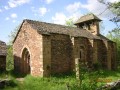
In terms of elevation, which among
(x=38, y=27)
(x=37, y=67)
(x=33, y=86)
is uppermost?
(x=38, y=27)

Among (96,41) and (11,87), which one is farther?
(96,41)

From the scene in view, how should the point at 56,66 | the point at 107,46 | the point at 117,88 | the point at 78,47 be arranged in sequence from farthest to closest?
the point at 107,46 < the point at 78,47 < the point at 56,66 < the point at 117,88

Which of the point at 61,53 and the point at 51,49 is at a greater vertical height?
the point at 51,49

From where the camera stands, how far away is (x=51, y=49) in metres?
24.7

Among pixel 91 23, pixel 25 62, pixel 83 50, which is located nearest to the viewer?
pixel 25 62

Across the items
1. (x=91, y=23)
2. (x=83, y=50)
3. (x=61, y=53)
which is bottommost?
(x=61, y=53)

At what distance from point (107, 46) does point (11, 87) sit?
1719 cm

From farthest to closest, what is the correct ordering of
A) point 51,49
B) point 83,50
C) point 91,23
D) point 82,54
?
point 91,23 → point 83,50 → point 82,54 → point 51,49

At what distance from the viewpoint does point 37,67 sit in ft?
77.7

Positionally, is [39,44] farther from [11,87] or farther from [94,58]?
[94,58]

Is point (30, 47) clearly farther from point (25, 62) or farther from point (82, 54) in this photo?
point (82, 54)

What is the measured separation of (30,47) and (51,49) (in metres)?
2.45

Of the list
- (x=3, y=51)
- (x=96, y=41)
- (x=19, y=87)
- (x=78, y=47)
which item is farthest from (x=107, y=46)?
(x=19, y=87)

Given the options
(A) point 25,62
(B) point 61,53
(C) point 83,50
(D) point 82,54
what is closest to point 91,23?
(C) point 83,50
